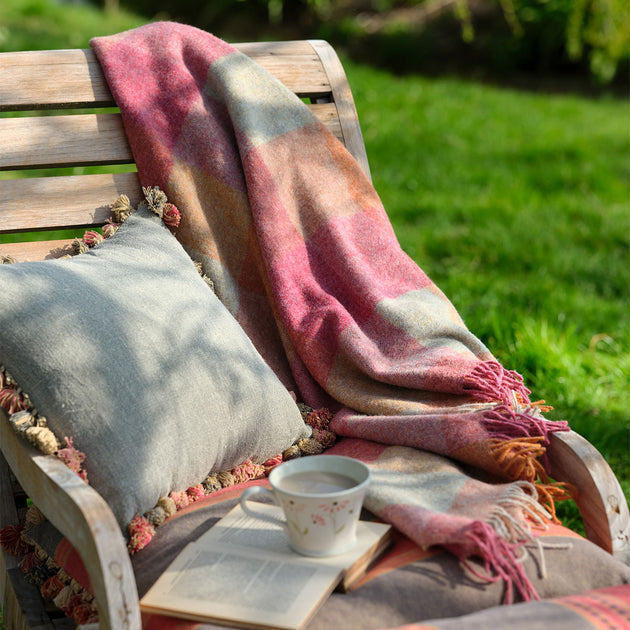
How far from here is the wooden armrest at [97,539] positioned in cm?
99

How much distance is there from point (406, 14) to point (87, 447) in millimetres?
9278

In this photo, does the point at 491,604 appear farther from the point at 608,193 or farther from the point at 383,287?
the point at 608,193

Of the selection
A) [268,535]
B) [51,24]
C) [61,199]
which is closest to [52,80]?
[61,199]

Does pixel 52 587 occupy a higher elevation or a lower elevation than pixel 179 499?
lower

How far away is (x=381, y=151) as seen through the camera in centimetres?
464

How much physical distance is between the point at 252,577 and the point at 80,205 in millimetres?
999

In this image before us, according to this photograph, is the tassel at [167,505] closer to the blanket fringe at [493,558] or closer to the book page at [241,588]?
the book page at [241,588]

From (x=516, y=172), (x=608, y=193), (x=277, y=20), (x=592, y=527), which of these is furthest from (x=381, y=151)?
(x=277, y=20)

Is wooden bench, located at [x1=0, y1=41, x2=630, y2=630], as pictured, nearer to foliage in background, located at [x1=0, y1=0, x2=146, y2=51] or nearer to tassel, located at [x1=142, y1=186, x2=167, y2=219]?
tassel, located at [x1=142, y1=186, x2=167, y2=219]

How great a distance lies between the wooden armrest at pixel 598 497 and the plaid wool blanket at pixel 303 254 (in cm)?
8

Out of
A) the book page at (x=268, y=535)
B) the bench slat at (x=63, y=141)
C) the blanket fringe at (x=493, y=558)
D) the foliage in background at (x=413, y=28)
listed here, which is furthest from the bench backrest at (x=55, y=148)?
the foliage in background at (x=413, y=28)

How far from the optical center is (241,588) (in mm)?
1079

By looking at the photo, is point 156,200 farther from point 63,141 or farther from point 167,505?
point 167,505

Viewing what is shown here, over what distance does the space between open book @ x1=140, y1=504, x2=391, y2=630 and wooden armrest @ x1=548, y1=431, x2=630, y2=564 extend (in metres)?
0.35
